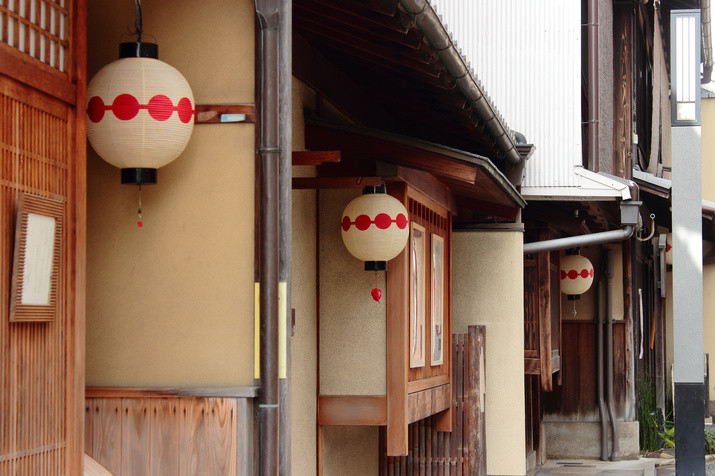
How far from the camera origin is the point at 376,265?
7.57m

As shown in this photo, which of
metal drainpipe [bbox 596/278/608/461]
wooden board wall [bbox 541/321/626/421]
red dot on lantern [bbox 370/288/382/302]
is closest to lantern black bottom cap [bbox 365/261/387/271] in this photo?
red dot on lantern [bbox 370/288/382/302]

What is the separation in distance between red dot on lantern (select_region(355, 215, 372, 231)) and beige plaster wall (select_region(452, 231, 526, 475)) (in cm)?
419

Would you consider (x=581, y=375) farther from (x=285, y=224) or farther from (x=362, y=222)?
(x=285, y=224)

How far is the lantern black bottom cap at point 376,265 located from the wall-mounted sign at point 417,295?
71 cm

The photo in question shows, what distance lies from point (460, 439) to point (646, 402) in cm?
1021

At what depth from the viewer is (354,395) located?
7.71 m

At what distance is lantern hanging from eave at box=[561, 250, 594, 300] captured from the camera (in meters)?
16.5

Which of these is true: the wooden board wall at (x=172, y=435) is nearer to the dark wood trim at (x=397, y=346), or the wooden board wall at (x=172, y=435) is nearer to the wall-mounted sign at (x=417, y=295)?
the dark wood trim at (x=397, y=346)

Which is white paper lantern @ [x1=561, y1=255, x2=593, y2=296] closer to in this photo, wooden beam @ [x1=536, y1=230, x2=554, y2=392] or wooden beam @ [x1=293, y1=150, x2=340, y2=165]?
wooden beam @ [x1=536, y1=230, x2=554, y2=392]

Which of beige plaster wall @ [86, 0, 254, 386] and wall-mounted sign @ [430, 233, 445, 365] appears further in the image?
wall-mounted sign @ [430, 233, 445, 365]

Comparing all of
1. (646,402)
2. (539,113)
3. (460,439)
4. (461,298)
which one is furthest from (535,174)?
(646,402)

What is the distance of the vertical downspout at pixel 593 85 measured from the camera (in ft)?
48.4

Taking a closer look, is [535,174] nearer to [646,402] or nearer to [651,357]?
[646,402]

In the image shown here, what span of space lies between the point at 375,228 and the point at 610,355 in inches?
445
